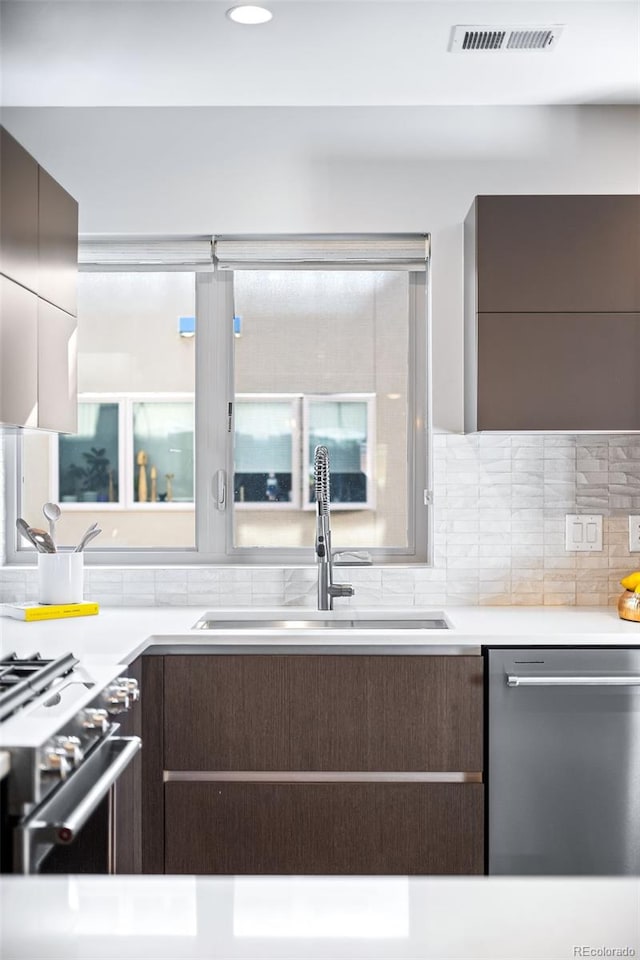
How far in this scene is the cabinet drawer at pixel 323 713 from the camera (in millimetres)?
2143

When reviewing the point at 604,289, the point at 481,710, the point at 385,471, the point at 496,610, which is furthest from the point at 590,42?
the point at 481,710

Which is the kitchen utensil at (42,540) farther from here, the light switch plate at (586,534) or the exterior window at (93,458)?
the light switch plate at (586,534)

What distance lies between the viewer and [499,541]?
267 centimetres

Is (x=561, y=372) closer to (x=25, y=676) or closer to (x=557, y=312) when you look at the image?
(x=557, y=312)

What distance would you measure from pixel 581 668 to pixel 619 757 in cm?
23

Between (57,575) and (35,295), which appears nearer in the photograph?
(35,295)

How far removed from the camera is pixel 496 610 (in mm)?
2551

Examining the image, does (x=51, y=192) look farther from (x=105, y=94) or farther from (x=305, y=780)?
(x=305, y=780)

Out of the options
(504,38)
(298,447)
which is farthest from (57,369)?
(504,38)

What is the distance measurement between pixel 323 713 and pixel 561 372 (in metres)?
1.10

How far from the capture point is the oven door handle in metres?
1.27

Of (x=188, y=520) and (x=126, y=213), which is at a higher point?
(x=126, y=213)

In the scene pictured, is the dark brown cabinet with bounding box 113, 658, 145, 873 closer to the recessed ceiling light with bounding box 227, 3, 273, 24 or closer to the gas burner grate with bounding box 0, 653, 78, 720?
the gas burner grate with bounding box 0, 653, 78, 720

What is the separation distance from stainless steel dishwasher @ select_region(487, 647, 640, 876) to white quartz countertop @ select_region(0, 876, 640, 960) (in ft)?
1.69
